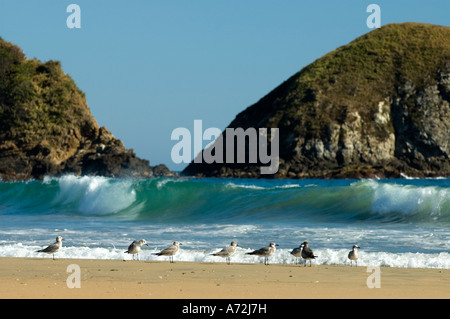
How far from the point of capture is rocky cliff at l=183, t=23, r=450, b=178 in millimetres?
114312

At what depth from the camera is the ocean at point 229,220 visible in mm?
16891

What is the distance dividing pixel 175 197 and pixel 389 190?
11.9m

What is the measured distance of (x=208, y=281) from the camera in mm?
12266

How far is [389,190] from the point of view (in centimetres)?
3059

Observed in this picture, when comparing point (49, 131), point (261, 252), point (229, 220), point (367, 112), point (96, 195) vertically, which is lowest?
point (229, 220)

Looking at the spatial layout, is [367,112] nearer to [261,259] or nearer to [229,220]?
[229,220]

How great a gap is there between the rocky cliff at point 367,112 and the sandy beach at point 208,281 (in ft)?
307

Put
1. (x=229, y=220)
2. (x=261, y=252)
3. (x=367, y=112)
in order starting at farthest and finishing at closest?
(x=367, y=112)
(x=229, y=220)
(x=261, y=252)

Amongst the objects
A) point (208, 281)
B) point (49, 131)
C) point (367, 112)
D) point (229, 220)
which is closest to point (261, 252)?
point (208, 281)

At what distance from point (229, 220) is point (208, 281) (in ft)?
57.4

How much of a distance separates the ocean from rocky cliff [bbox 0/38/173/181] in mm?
39609

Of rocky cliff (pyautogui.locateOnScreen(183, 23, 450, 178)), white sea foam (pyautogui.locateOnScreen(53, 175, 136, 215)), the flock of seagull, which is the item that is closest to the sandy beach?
the flock of seagull

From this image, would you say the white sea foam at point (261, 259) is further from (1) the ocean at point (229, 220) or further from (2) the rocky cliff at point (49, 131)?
(2) the rocky cliff at point (49, 131)

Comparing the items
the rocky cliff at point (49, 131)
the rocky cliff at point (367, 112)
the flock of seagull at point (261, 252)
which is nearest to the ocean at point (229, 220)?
the flock of seagull at point (261, 252)
